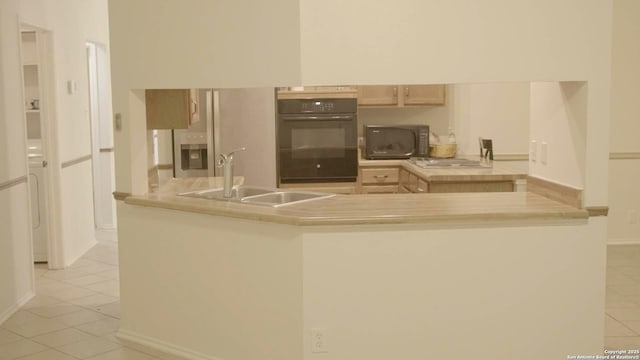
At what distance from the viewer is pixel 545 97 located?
377cm

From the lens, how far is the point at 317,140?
21.4 ft

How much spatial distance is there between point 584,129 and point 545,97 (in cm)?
46

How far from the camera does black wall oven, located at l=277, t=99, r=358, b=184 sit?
649 centimetres

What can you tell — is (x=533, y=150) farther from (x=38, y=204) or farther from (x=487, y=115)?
(x=38, y=204)

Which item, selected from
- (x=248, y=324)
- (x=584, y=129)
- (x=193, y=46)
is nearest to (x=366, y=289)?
(x=248, y=324)

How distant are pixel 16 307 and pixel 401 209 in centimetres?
295

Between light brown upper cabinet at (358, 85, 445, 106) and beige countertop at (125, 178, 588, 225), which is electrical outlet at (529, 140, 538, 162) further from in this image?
light brown upper cabinet at (358, 85, 445, 106)

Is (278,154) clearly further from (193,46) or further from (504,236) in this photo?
(504,236)

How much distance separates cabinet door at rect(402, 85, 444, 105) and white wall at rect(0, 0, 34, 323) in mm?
3547

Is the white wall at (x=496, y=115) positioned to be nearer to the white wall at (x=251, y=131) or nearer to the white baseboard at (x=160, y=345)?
the white wall at (x=251, y=131)

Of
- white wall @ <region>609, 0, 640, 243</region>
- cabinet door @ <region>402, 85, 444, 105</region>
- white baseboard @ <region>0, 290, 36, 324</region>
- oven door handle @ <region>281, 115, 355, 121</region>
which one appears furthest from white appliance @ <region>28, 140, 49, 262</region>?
white wall @ <region>609, 0, 640, 243</region>

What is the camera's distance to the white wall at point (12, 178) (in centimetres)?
464

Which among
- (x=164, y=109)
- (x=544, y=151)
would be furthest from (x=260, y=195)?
(x=544, y=151)

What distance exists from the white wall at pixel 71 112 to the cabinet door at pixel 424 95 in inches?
122
